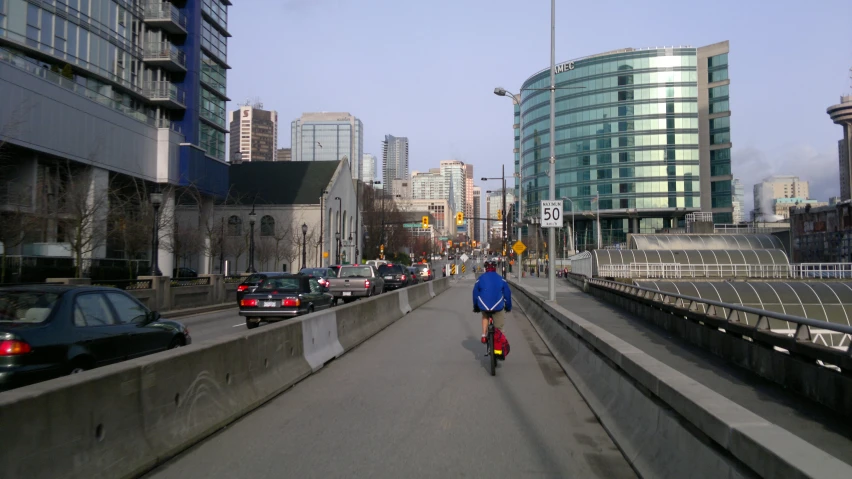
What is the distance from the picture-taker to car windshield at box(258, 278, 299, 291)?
18422 millimetres

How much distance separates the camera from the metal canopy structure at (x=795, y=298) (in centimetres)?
3209

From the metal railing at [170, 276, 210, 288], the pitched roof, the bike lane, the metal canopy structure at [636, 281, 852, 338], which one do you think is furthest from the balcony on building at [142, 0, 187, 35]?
the bike lane

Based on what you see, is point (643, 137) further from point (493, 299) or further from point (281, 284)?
point (493, 299)

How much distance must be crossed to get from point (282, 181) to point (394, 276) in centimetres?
4420

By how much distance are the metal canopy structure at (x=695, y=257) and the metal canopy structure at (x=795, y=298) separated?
15180mm

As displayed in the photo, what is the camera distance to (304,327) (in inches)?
428

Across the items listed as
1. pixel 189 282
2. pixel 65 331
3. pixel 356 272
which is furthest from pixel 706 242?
pixel 65 331

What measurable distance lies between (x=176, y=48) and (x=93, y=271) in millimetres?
25363

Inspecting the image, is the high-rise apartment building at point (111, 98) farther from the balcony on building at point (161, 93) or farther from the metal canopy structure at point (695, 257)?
the metal canopy structure at point (695, 257)

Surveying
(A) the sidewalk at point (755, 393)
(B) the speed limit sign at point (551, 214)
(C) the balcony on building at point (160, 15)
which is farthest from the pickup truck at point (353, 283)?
(C) the balcony on building at point (160, 15)

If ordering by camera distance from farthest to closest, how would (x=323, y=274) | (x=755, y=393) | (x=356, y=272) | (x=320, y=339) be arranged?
(x=323, y=274)
(x=356, y=272)
(x=320, y=339)
(x=755, y=393)

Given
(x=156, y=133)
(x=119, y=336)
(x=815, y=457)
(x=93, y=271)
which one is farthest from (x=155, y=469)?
(x=156, y=133)

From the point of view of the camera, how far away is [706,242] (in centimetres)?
6038

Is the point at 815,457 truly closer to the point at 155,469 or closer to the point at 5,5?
the point at 155,469
